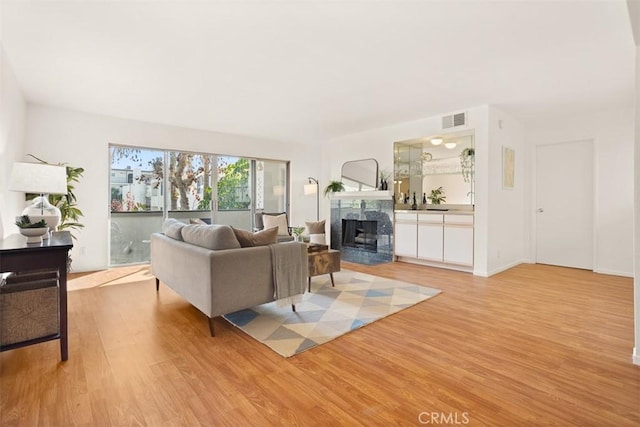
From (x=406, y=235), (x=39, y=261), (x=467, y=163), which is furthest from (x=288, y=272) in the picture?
(x=467, y=163)

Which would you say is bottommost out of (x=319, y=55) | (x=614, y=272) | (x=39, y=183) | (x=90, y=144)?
(x=614, y=272)

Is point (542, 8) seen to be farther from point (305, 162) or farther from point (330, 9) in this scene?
point (305, 162)

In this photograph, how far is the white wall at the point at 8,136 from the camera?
293cm

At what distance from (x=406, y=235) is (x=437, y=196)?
926 mm

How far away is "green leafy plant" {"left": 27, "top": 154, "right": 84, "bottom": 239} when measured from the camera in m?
4.15

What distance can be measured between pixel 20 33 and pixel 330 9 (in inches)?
98.2

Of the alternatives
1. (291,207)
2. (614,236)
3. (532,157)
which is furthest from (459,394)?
(291,207)

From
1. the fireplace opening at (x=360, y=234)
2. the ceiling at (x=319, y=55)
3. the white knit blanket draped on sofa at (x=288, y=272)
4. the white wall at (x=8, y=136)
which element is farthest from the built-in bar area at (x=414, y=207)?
the white wall at (x=8, y=136)

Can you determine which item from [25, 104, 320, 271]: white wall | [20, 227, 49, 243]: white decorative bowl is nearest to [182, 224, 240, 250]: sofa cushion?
[20, 227, 49, 243]: white decorative bowl

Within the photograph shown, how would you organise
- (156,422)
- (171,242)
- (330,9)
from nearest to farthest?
1. (156,422)
2. (330,9)
3. (171,242)

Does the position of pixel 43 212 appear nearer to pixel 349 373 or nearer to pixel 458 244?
pixel 349 373

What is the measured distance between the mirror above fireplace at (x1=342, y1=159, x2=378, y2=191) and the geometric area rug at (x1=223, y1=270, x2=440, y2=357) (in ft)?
8.04

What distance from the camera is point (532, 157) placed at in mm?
5574

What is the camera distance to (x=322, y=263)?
3.88 meters
